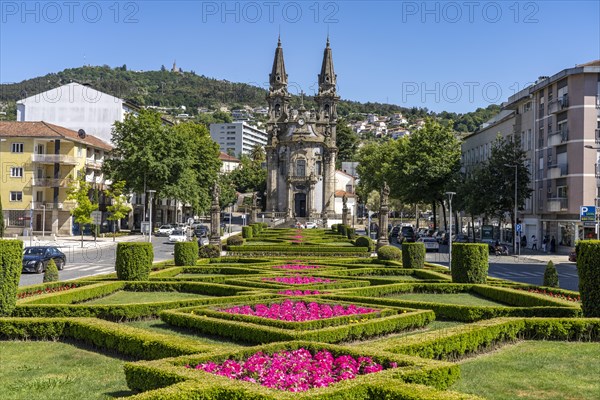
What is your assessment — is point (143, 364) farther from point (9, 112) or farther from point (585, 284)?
point (9, 112)

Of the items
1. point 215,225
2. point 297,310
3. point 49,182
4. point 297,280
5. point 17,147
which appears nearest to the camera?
point 297,310

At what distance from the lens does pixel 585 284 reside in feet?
55.0

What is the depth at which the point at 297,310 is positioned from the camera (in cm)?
1655

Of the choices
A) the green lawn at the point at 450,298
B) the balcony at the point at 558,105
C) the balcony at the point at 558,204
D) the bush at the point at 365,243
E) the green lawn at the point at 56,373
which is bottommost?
the green lawn at the point at 56,373

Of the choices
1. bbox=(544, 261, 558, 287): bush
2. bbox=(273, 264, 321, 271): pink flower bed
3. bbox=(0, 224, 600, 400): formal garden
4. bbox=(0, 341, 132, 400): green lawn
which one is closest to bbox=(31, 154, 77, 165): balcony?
bbox=(273, 264, 321, 271): pink flower bed

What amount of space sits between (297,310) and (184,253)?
15.7 metres

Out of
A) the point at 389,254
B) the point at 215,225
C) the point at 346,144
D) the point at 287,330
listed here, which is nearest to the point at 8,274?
the point at 287,330

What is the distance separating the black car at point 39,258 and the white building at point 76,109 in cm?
4897

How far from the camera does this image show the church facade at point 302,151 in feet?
324

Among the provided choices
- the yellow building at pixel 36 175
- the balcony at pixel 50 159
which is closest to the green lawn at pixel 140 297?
the yellow building at pixel 36 175

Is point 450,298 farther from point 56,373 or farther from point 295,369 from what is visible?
point 56,373

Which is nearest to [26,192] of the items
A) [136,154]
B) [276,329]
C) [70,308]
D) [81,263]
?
[136,154]

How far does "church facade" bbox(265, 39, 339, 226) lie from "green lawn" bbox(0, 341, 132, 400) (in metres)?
81.3

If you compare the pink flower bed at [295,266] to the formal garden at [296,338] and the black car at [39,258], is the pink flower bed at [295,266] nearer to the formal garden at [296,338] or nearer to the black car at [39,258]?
the formal garden at [296,338]
